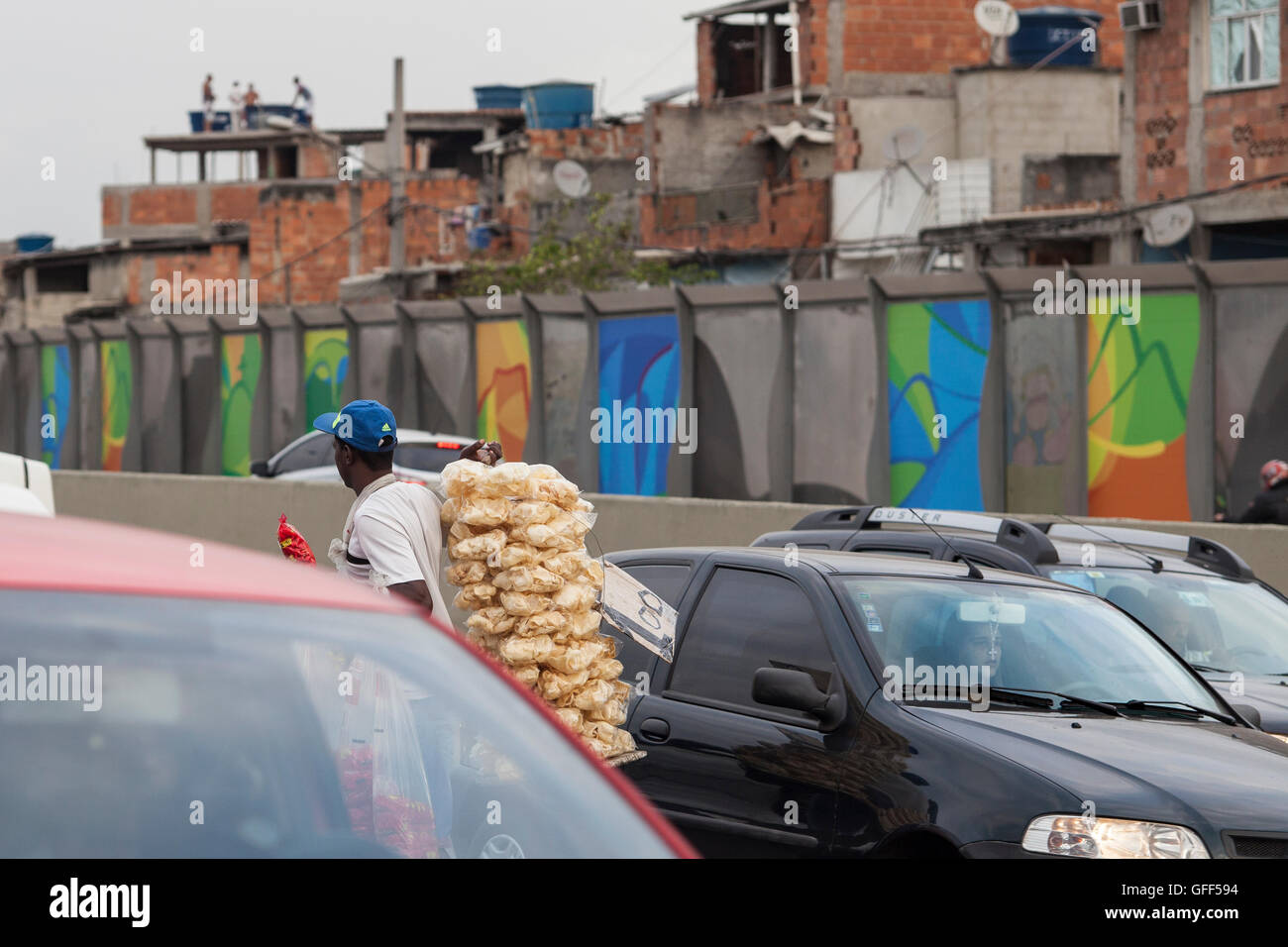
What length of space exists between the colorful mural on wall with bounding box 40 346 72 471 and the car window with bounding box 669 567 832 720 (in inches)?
993

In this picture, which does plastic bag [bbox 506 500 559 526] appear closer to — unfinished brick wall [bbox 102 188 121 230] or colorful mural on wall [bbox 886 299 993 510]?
colorful mural on wall [bbox 886 299 993 510]

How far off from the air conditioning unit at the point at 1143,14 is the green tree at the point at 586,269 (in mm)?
14329

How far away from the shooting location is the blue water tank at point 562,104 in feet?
207

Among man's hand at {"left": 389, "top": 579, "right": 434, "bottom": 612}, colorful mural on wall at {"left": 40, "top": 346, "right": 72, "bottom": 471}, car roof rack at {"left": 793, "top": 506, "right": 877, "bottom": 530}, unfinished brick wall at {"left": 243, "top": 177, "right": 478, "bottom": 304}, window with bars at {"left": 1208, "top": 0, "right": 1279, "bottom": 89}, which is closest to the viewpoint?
man's hand at {"left": 389, "top": 579, "right": 434, "bottom": 612}

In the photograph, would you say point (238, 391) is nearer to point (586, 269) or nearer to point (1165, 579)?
point (586, 269)

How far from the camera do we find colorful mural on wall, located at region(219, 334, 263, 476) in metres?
27.0

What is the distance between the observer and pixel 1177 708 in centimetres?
688

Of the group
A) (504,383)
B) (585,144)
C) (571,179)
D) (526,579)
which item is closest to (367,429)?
(526,579)

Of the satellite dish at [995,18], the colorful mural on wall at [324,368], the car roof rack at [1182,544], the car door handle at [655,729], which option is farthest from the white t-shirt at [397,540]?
the satellite dish at [995,18]

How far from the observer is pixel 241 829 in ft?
8.47

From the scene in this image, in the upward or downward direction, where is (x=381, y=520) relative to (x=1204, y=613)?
upward

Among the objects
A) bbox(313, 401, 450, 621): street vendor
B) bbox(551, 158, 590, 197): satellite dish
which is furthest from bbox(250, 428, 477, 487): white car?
bbox(551, 158, 590, 197): satellite dish

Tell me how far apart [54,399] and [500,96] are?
4874 cm
